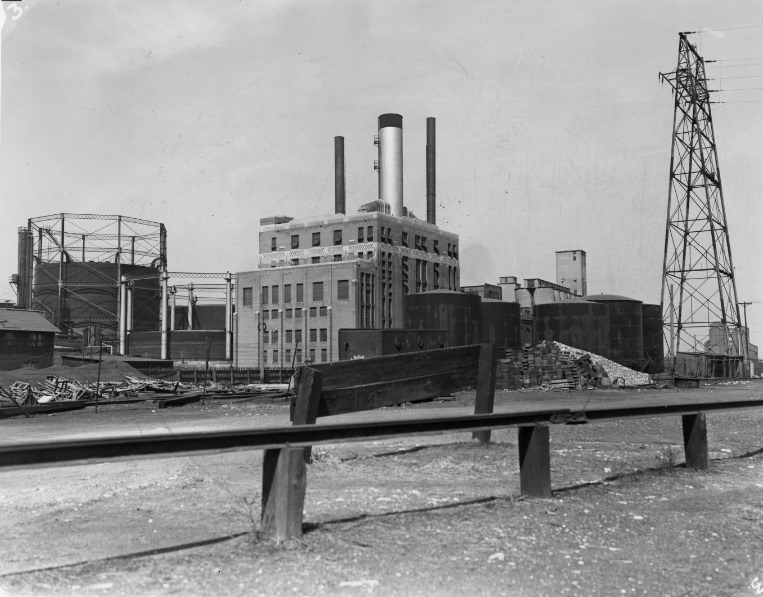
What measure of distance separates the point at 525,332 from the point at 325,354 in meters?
19.3

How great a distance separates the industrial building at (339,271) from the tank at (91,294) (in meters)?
14.8

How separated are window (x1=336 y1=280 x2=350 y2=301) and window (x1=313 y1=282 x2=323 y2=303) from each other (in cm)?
192

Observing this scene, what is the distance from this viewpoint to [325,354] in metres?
74.9

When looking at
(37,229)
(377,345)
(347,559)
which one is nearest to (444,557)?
(347,559)

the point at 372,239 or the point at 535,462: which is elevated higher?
the point at 372,239

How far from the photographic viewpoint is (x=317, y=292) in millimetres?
76938

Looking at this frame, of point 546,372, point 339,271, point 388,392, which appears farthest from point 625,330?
point 388,392

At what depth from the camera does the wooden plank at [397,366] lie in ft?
29.1

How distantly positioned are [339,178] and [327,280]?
595 inches

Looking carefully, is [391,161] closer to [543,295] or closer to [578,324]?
[543,295]

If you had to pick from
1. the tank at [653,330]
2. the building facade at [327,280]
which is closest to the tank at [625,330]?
the tank at [653,330]

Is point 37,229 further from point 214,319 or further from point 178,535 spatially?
point 178,535

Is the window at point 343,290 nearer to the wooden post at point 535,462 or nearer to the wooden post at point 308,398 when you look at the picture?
the wooden post at point 308,398

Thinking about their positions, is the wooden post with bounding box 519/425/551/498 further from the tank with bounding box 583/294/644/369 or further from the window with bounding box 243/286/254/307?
the window with bounding box 243/286/254/307
